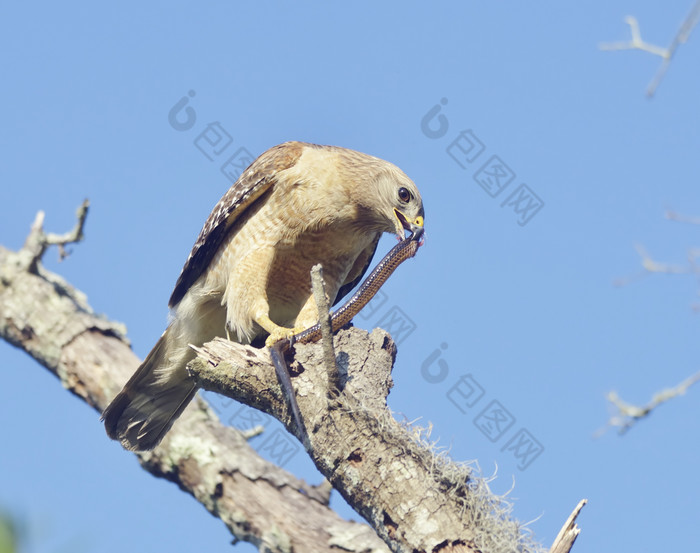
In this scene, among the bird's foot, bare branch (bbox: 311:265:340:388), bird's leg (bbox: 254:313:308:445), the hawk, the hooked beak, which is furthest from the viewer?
the hawk

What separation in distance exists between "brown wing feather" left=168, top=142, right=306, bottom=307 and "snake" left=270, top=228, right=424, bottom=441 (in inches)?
44.7

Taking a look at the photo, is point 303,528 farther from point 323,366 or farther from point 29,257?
point 29,257

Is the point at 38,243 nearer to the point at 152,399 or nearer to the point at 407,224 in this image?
the point at 152,399

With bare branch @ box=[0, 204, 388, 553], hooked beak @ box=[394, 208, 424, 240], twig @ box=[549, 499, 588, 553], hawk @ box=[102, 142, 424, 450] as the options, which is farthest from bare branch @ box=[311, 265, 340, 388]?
bare branch @ box=[0, 204, 388, 553]

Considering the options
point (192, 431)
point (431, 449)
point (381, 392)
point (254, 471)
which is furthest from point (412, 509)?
point (192, 431)

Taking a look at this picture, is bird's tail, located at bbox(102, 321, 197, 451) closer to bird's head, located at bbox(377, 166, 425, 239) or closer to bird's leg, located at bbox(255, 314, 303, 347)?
bird's leg, located at bbox(255, 314, 303, 347)

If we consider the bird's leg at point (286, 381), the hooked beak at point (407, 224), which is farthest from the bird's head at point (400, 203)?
the bird's leg at point (286, 381)

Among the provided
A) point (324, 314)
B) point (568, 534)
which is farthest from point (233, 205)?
point (568, 534)

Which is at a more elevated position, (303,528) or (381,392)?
(381,392)

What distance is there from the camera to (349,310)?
5.20 meters

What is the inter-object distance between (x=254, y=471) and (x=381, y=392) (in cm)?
202

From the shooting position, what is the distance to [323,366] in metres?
4.57

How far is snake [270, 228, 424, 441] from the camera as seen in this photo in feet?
14.5

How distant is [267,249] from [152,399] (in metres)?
1.42
